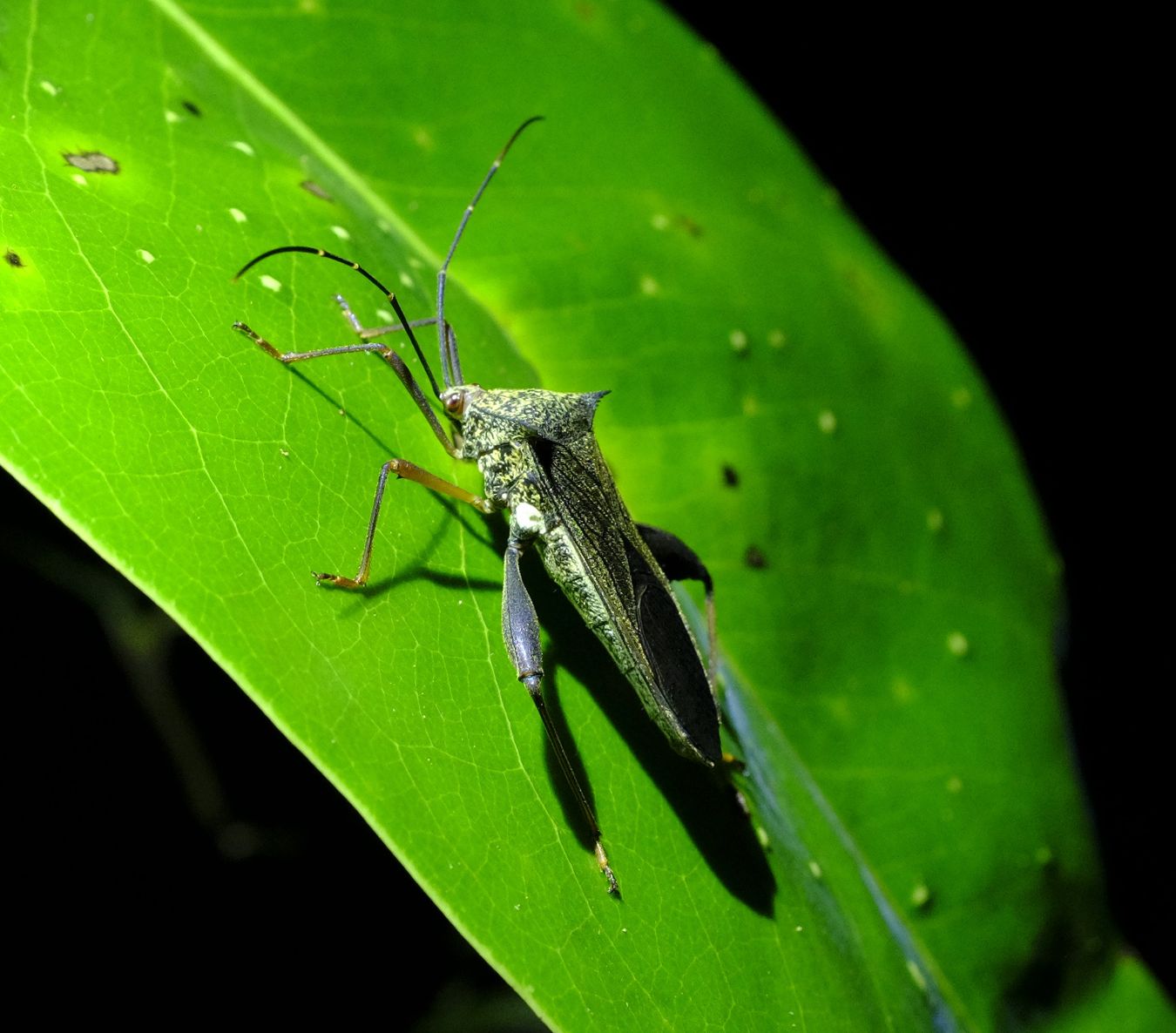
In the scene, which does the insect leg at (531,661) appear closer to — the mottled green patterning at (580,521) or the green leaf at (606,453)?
the green leaf at (606,453)

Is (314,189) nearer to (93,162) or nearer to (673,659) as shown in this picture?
(93,162)

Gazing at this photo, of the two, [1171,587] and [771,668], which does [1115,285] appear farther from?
[771,668]

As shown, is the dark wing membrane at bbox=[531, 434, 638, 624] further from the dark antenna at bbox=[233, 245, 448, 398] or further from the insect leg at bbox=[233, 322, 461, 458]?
the dark antenna at bbox=[233, 245, 448, 398]

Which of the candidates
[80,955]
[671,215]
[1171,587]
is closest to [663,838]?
[671,215]

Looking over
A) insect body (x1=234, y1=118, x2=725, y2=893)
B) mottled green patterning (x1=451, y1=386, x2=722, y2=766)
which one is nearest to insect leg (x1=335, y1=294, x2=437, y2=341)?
insect body (x1=234, y1=118, x2=725, y2=893)

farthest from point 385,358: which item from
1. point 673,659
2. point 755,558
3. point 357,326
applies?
point 755,558

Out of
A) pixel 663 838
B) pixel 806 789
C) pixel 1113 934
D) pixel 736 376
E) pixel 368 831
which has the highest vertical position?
pixel 736 376

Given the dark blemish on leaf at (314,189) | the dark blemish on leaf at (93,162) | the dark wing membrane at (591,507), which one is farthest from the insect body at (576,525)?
the dark blemish on leaf at (93,162)
